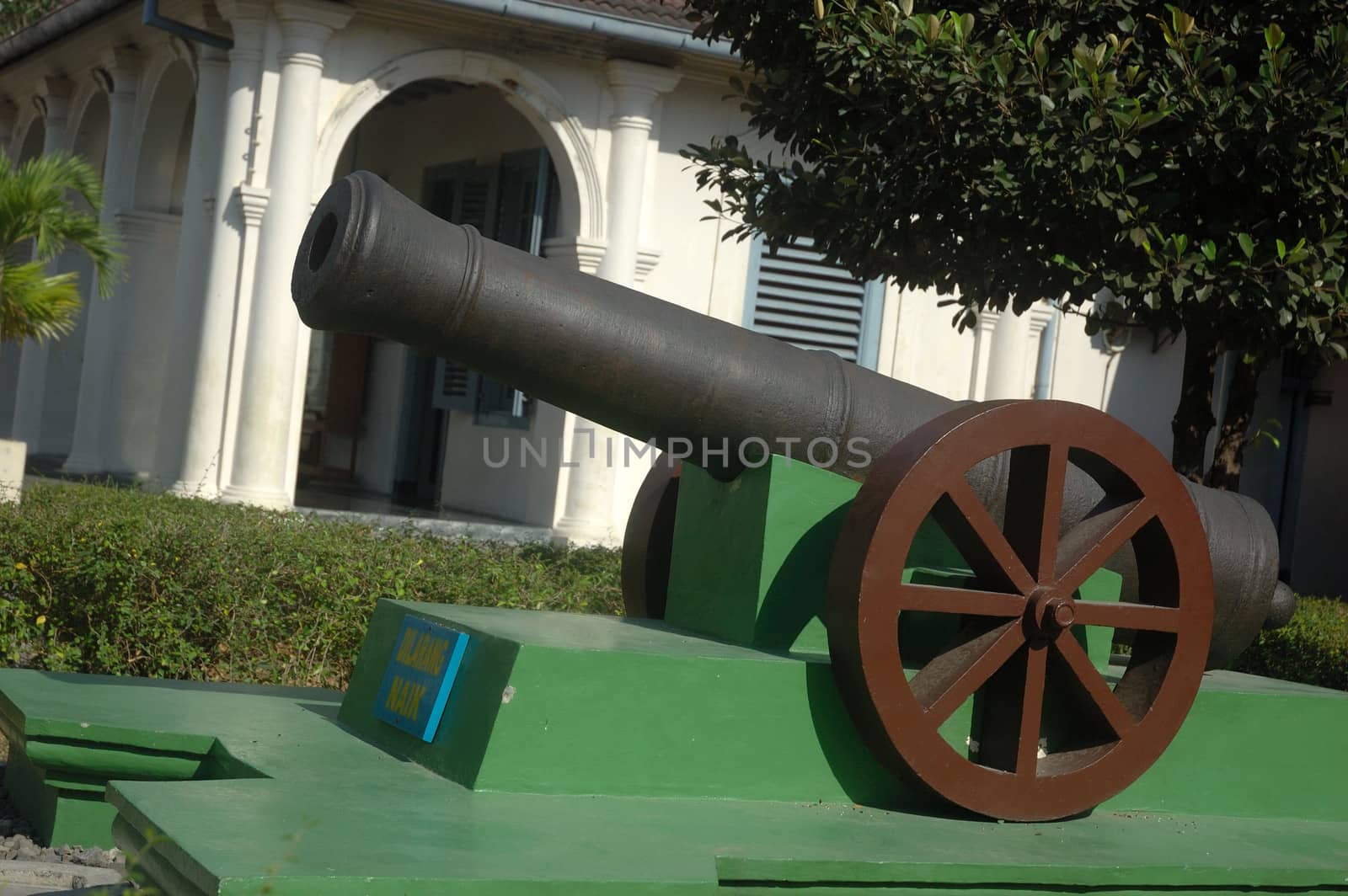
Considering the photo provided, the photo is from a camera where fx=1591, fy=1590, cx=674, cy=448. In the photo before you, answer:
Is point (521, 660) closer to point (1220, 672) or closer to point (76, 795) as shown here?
point (76, 795)

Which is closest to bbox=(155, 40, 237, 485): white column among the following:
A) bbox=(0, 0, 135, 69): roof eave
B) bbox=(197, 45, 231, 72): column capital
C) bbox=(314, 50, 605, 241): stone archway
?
bbox=(197, 45, 231, 72): column capital

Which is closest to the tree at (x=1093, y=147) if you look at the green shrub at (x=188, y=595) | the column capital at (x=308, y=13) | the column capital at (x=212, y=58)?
the green shrub at (x=188, y=595)

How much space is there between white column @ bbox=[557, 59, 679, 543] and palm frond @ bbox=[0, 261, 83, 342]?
327cm

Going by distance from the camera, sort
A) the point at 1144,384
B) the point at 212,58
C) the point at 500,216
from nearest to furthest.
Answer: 1. the point at 212,58
2. the point at 500,216
3. the point at 1144,384

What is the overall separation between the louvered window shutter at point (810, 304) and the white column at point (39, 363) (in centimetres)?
665

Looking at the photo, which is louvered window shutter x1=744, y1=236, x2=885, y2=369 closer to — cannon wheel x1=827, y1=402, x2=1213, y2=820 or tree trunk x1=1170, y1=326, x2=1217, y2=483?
tree trunk x1=1170, y1=326, x2=1217, y2=483

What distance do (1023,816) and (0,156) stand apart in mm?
7743

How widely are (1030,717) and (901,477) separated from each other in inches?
25.7

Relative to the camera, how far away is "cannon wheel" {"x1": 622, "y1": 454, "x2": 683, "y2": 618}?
4750 mm

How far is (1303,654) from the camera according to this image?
7.48 metres

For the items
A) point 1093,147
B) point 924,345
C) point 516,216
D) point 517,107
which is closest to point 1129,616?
point 1093,147

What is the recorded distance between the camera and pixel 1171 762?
410 centimetres

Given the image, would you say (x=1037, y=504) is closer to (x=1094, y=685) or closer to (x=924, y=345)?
(x=1094, y=685)

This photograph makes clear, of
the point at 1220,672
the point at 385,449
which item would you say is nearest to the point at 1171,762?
the point at 1220,672
